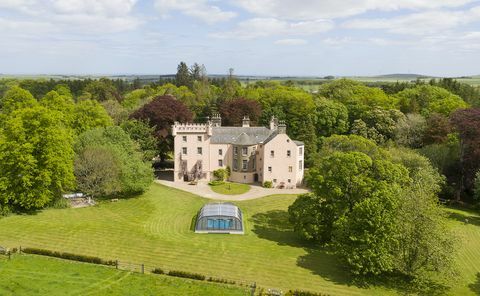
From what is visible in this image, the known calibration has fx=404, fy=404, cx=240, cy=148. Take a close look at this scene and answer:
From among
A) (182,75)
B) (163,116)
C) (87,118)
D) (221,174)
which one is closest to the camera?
(221,174)

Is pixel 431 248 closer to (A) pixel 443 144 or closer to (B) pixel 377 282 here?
(B) pixel 377 282

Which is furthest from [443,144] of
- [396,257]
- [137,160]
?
[137,160]

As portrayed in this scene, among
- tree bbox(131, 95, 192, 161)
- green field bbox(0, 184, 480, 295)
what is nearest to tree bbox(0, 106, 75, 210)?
green field bbox(0, 184, 480, 295)

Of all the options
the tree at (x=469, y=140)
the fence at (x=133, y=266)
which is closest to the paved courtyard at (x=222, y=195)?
the tree at (x=469, y=140)

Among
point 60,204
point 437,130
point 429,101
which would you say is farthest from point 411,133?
point 60,204

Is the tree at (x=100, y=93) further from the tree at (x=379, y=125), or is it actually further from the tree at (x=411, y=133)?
the tree at (x=411, y=133)

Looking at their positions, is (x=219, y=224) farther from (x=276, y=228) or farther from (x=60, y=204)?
(x=60, y=204)

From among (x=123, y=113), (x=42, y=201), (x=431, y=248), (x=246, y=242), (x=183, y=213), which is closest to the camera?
(x=431, y=248)
